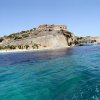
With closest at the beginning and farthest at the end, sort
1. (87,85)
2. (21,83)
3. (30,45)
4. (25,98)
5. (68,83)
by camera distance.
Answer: (25,98) → (87,85) → (68,83) → (21,83) → (30,45)

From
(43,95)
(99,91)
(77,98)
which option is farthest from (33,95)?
(99,91)

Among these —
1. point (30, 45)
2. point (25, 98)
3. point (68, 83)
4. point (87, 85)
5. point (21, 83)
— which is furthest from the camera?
point (30, 45)

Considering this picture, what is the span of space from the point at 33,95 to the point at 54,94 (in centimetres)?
207

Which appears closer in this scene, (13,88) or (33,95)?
(33,95)

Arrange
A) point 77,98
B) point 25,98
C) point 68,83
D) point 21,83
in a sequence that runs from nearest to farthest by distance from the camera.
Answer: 1. point 77,98
2. point 25,98
3. point 68,83
4. point 21,83

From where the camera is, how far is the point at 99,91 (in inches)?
822

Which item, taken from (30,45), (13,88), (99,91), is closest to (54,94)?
(99,91)

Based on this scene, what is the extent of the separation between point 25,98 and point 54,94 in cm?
273

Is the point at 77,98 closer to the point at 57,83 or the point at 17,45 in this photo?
the point at 57,83

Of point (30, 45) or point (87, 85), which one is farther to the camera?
point (30, 45)

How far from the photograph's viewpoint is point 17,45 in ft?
650

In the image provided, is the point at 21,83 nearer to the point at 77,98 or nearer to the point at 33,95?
the point at 33,95

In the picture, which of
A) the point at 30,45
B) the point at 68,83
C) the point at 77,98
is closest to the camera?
the point at 77,98

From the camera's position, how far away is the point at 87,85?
23.8 m
